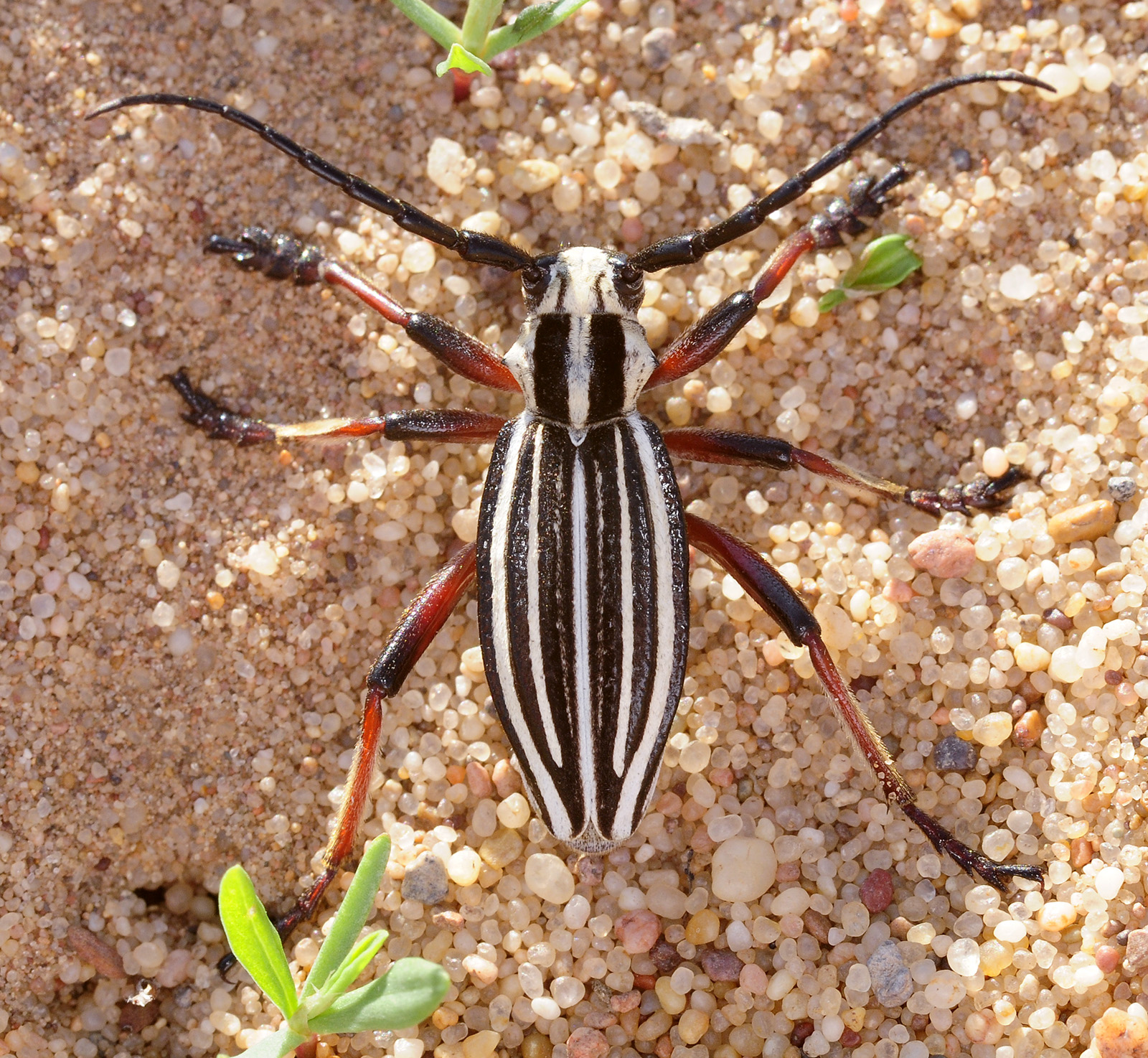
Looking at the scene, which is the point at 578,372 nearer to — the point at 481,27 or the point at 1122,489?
the point at 481,27

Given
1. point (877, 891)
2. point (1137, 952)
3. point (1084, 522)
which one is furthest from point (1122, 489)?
point (877, 891)

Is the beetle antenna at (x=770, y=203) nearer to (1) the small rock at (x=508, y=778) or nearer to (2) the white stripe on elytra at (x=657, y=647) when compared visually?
(2) the white stripe on elytra at (x=657, y=647)

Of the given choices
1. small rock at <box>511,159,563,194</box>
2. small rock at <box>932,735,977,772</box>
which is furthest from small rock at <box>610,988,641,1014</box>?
small rock at <box>511,159,563,194</box>

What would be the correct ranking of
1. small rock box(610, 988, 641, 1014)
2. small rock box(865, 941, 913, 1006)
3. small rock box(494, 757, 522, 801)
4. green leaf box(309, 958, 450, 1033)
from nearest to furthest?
green leaf box(309, 958, 450, 1033), small rock box(865, 941, 913, 1006), small rock box(610, 988, 641, 1014), small rock box(494, 757, 522, 801)

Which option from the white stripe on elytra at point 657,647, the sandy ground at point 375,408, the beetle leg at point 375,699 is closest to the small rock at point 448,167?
the sandy ground at point 375,408

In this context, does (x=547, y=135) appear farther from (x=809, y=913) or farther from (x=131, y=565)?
(x=809, y=913)

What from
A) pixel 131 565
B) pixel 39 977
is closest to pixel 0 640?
pixel 131 565

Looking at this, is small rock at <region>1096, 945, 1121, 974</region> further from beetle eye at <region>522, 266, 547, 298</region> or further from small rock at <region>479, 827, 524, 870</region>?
beetle eye at <region>522, 266, 547, 298</region>
